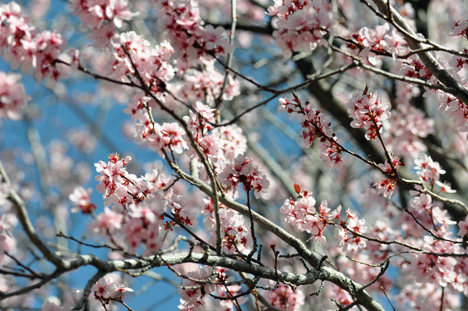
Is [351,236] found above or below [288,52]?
below

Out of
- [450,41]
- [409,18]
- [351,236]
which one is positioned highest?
[450,41]

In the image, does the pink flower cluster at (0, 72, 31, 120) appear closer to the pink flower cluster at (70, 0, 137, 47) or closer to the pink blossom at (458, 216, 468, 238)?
the pink flower cluster at (70, 0, 137, 47)

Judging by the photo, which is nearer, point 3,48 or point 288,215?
point 3,48

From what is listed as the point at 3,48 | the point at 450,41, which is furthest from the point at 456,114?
the point at 450,41

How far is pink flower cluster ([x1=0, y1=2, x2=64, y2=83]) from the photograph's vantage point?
2.08 meters

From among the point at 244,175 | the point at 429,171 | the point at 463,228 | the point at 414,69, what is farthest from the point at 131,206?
the point at 429,171

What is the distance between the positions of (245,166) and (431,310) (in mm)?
2446

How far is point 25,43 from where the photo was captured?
2.06m

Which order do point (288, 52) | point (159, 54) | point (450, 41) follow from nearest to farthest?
point (288, 52) < point (159, 54) < point (450, 41)

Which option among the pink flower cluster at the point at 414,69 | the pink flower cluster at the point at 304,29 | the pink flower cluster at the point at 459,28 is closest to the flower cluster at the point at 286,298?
the pink flower cluster at the point at 414,69

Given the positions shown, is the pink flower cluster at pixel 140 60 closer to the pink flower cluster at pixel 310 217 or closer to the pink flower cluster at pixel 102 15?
the pink flower cluster at pixel 102 15

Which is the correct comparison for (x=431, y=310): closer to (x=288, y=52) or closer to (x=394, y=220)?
(x=394, y=220)

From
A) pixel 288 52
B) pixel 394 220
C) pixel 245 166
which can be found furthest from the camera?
pixel 394 220

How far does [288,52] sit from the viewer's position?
2.23 meters
